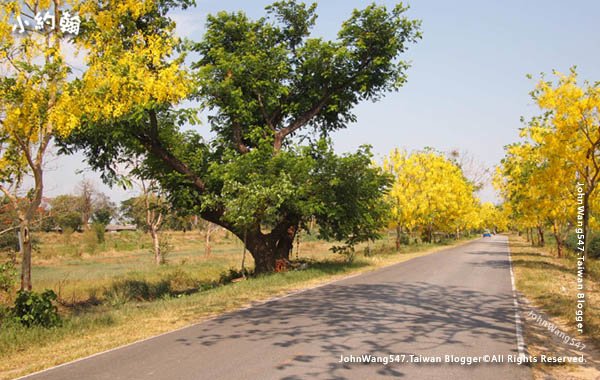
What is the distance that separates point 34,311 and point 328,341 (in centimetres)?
696

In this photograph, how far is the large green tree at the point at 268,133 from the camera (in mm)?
18281

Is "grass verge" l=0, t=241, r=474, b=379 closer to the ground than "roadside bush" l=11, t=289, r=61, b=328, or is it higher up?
closer to the ground

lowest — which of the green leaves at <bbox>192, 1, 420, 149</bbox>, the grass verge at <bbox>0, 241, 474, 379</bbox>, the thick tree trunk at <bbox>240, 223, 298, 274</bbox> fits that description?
the grass verge at <bbox>0, 241, 474, 379</bbox>

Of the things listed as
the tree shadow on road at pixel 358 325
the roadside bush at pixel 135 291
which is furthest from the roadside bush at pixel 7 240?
the tree shadow on road at pixel 358 325

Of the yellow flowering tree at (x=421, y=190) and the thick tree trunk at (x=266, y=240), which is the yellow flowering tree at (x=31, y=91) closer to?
the thick tree trunk at (x=266, y=240)

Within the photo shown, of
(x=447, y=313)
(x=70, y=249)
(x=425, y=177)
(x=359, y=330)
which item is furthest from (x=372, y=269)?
(x=70, y=249)

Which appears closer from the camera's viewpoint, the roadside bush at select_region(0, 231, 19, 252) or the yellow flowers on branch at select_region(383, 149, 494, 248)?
the roadside bush at select_region(0, 231, 19, 252)

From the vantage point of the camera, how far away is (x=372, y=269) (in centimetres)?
2275

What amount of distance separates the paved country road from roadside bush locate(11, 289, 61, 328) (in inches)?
135

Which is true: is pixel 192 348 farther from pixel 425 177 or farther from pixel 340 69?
pixel 425 177

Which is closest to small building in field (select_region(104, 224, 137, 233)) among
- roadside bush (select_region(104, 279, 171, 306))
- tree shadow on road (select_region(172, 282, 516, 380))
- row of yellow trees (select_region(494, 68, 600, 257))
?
roadside bush (select_region(104, 279, 171, 306))

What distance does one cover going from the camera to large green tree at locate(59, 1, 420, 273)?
720 inches

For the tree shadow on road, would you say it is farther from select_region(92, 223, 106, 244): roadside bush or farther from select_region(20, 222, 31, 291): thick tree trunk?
select_region(92, 223, 106, 244): roadside bush

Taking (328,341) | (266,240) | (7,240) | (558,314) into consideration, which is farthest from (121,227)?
(328,341)
